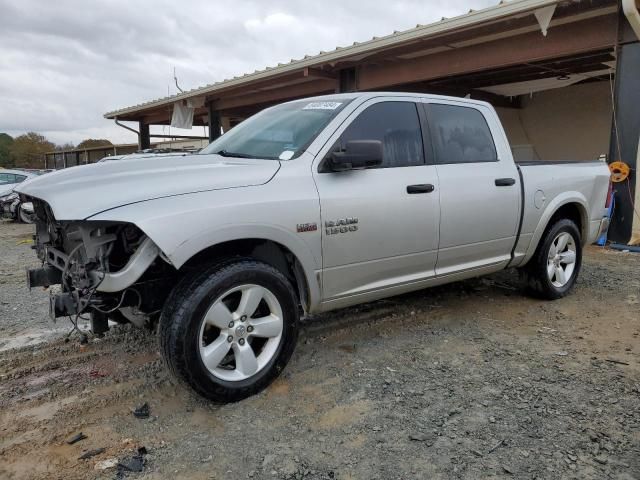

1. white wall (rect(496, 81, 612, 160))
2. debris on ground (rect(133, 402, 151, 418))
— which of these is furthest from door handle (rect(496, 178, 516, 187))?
white wall (rect(496, 81, 612, 160))

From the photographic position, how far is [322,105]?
381cm

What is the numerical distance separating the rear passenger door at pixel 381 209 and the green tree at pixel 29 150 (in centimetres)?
5309

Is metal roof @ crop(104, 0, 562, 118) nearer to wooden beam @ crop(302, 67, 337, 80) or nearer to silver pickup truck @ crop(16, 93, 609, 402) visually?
wooden beam @ crop(302, 67, 337, 80)

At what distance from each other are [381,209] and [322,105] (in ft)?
3.11

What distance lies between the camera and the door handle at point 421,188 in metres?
3.69

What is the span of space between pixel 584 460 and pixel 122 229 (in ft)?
8.79

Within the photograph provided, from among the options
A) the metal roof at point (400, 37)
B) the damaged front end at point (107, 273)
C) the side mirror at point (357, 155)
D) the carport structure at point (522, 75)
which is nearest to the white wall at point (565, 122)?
the carport structure at point (522, 75)

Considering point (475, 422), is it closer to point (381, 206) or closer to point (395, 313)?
point (381, 206)

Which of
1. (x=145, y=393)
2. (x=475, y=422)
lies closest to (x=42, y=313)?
(x=145, y=393)

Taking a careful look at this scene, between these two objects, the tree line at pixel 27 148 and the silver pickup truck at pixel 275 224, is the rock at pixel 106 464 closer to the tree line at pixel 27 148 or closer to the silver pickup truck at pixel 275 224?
the silver pickup truck at pixel 275 224

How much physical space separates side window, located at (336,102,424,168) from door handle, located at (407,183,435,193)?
19 centimetres

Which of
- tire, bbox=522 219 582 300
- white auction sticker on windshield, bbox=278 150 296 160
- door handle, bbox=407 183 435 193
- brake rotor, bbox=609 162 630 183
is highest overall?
white auction sticker on windshield, bbox=278 150 296 160

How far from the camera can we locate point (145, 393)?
3.18 m

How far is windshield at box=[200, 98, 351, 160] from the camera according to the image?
350 cm
